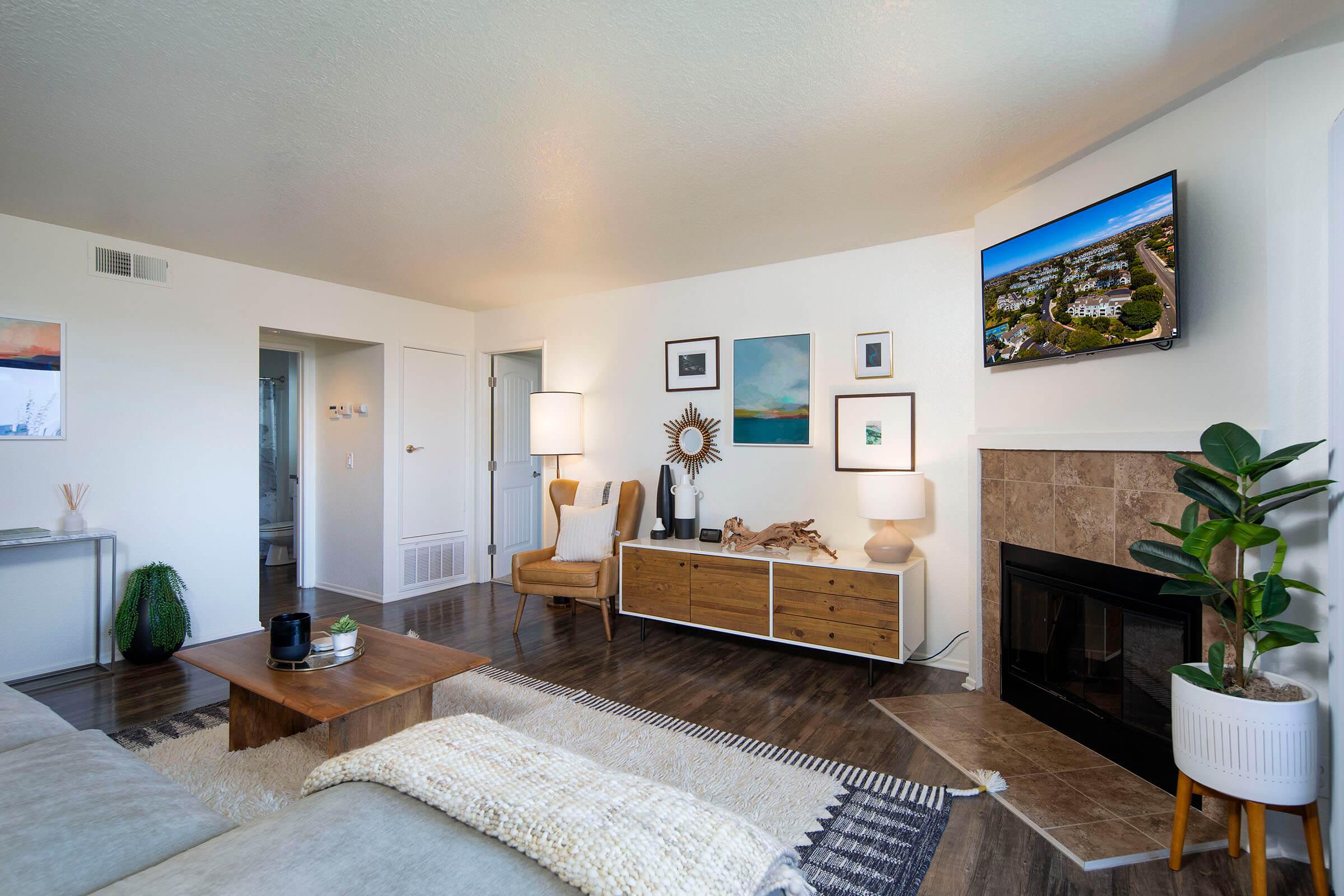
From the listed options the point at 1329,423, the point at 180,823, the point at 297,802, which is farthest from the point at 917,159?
the point at 180,823

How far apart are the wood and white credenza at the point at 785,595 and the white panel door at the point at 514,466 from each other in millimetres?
2007

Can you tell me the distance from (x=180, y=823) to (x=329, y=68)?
2.05 m

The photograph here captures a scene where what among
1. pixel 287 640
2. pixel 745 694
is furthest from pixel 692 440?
pixel 287 640

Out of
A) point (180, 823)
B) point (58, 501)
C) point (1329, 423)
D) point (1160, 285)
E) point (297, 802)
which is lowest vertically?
point (180, 823)

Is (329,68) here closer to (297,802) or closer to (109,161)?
(109,161)

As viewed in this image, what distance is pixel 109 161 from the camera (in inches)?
102

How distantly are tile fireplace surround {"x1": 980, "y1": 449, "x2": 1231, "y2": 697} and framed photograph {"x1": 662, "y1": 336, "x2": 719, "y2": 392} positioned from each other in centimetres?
181

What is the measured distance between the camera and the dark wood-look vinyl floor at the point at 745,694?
5.79 feet

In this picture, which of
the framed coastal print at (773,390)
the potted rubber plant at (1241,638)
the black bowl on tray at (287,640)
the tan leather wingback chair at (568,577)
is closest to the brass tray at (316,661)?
the black bowl on tray at (287,640)

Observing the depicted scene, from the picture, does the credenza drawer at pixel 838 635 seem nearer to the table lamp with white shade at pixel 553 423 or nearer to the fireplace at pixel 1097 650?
the fireplace at pixel 1097 650

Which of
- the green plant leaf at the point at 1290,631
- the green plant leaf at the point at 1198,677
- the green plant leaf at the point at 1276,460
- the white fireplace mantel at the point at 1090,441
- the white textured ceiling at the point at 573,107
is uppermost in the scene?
the white textured ceiling at the point at 573,107

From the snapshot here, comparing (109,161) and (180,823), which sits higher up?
(109,161)

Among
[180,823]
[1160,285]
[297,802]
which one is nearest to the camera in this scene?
[297,802]

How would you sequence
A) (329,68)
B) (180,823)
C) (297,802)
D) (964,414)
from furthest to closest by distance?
(964,414), (329,68), (180,823), (297,802)
